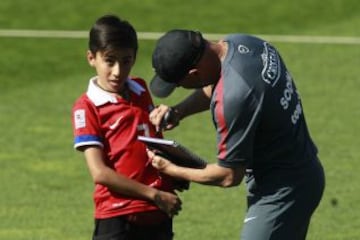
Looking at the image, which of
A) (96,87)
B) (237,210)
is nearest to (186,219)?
(237,210)

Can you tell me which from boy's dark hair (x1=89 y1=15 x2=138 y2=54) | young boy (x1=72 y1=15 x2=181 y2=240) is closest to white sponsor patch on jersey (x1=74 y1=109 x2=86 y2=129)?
young boy (x1=72 y1=15 x2=181 y2=240)

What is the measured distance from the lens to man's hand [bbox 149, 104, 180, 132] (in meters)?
7.92

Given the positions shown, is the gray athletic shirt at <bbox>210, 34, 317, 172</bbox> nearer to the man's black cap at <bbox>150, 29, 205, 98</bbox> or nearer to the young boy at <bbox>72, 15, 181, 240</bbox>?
the man's black cap at <bbox>150, 29, 205, 98</bbox>

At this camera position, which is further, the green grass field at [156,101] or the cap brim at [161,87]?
the green grass field at [156,101]

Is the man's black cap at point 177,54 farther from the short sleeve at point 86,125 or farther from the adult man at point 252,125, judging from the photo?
the short sleeve at point 86,125

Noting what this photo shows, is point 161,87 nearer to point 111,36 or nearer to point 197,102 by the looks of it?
point 111,36

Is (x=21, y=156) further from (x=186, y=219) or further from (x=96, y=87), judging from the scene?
(x=96, y=87)

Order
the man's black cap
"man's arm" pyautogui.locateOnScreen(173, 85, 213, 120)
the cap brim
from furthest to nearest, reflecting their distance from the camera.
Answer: "man's arm" pyautogui.locateOnScreen(173, 85, 213, 120) < the cap brim < the man's black cap

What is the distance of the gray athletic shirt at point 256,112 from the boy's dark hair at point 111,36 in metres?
0.66

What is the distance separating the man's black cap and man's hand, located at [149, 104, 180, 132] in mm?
313

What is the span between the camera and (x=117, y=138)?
7.99 metres

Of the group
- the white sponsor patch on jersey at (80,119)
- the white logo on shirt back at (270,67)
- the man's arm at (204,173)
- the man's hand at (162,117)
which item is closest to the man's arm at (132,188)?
the man's arm at (204,173)

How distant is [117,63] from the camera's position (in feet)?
26.1

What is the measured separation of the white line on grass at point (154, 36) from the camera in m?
20.0
